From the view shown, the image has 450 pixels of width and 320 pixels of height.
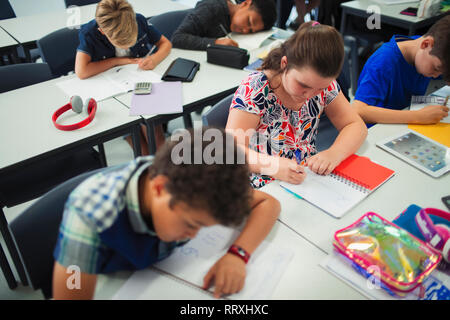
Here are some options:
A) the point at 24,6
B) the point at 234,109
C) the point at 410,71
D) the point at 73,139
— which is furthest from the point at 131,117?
the point at 24,6

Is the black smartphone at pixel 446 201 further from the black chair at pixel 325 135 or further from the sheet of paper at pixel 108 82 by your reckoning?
the sheet of paper at pixel 108 82

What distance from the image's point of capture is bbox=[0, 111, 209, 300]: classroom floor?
4.92ft

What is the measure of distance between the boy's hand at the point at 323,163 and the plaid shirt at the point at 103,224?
0.61 m

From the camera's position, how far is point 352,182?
41.6 inches

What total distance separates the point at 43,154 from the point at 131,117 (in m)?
0.41

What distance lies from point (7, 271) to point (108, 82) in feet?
3.45

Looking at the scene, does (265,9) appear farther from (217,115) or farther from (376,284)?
(376,284)

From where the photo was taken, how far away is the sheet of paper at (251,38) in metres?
2.22

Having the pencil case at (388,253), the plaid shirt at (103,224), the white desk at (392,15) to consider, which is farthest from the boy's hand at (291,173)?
the white desk at (392,15)

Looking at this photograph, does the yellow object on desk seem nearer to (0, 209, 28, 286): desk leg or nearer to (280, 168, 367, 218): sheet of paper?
(280, 168, 367, 218): sheet of paper

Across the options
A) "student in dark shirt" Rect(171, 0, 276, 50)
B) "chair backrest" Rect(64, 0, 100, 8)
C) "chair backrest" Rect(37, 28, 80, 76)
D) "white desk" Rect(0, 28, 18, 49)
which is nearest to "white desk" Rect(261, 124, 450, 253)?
"student in dark shirt" Rect(171, 0, 276, 50)

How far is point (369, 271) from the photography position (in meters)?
0.75

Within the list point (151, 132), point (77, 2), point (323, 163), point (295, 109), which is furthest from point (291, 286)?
point (77, 2)

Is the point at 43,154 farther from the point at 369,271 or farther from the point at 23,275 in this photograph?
the point at 369,271
